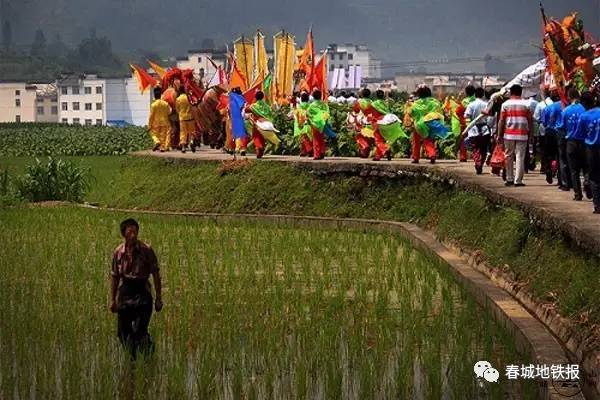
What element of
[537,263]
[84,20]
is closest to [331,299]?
[537,263]

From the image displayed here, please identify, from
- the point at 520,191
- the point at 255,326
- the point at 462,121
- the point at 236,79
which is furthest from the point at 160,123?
the point at 255,326

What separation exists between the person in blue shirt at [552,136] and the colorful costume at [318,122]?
13.9 feet

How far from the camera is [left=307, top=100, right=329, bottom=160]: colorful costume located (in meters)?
18.9

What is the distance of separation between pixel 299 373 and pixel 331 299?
3.03m

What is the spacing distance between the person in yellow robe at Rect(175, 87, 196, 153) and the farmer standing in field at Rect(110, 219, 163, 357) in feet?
48.3

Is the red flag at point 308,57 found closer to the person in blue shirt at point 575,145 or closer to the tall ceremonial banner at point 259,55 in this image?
the tall ceremonial banner at point 259,55

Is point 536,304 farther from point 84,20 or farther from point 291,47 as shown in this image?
point 84,20

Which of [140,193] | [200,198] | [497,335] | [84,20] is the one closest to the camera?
[497,335]

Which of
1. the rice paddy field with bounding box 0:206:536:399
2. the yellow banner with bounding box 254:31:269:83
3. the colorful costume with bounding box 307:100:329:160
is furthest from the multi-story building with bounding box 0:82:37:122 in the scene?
the rice paddy field with bounding box 0:206:536:399

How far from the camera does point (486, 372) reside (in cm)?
678

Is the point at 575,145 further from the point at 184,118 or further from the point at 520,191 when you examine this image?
the point at 184,118

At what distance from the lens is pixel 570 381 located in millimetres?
6480

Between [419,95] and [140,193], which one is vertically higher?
[419,95]

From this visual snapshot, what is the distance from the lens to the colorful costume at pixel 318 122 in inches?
746
